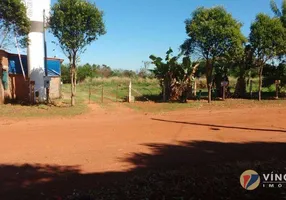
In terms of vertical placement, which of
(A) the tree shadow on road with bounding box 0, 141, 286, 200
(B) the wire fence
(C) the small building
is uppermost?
(C) the small building

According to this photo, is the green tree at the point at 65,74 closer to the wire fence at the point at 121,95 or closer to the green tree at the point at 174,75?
the wire fence at the point at 121,95

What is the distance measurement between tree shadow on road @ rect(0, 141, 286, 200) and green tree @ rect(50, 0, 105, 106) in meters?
10.1

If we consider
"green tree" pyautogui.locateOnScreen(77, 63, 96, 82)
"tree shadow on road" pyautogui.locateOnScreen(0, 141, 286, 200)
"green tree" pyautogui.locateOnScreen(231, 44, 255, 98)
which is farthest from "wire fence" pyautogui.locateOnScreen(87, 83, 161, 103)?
"green tree" pyautogui.locateOnScreen(77, 63, 96, 82)

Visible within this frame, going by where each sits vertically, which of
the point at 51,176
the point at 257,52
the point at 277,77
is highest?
the point at 257,52

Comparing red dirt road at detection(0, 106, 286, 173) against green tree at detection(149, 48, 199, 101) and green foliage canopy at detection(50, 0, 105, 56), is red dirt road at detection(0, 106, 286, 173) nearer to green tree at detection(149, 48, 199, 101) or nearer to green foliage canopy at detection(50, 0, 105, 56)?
green foliage canopy at detection(50, 0, 105, 56)

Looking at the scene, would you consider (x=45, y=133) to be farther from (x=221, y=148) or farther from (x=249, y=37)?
(x=249, y=37)

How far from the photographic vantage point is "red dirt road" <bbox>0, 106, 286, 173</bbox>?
6586mm

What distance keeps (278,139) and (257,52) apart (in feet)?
43.1

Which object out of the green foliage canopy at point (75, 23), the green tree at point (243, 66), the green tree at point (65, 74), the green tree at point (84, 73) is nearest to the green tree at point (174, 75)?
the green tree at point (243, 66)

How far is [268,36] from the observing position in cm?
1888

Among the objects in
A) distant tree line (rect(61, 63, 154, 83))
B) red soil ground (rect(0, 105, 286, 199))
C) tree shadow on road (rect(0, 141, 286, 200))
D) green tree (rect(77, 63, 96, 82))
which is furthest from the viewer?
green tree (rect(77, 63, 96, 82))

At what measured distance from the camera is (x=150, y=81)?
4191 cm

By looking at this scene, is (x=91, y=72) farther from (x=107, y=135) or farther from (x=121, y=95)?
(x=107, y=135)

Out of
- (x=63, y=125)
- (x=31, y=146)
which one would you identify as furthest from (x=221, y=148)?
(x=63, y=125)
